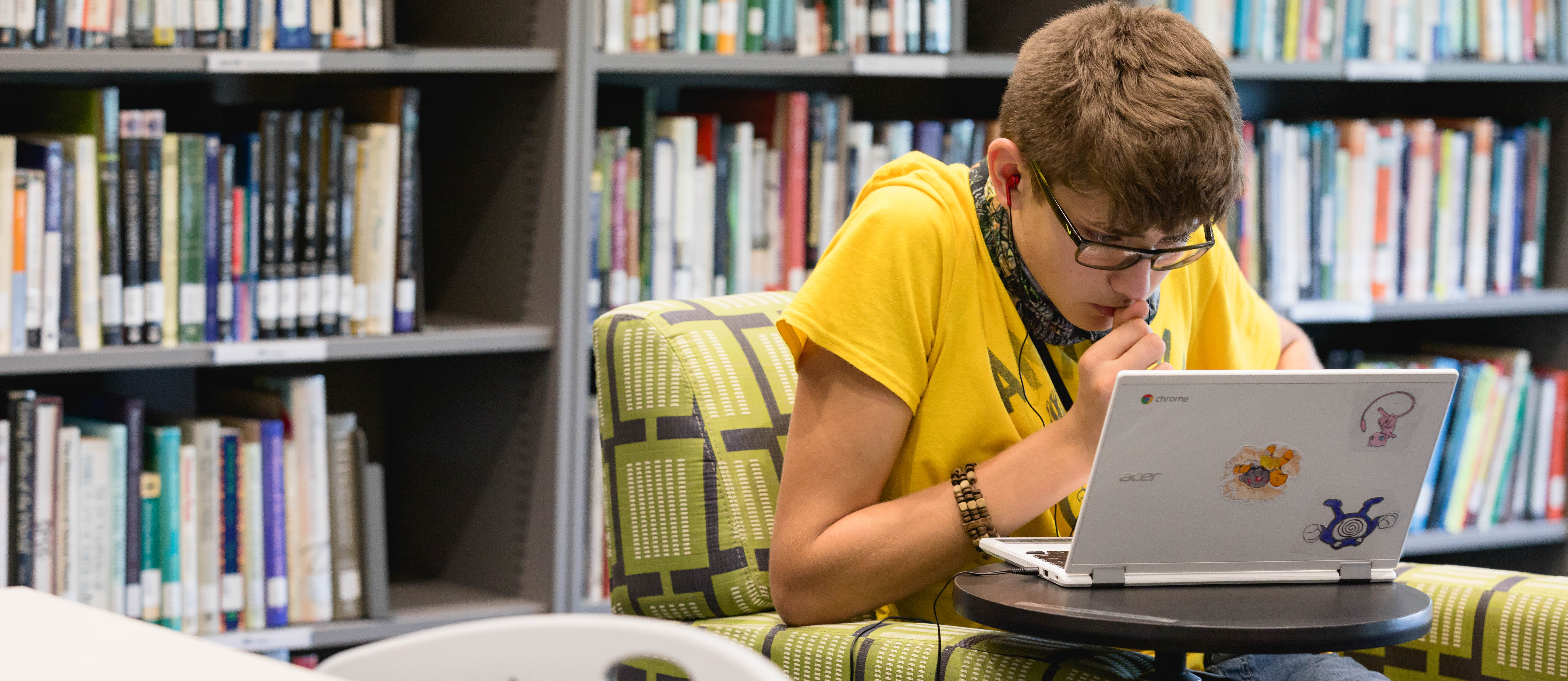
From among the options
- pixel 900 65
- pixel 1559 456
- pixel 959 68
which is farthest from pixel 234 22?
pixel 1559 456

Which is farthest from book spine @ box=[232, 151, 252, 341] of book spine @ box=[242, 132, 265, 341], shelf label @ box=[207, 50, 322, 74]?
shelf label @ box=[207, 50, 322, 74]

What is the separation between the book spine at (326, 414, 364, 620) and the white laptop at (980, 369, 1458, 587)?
1183 mm

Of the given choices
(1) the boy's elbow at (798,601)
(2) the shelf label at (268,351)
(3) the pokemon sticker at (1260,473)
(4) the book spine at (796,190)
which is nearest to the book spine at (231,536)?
(2) the shelf label at (268,351)

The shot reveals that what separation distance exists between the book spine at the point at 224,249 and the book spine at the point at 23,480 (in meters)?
0.24

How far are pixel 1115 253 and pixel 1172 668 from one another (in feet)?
1.05

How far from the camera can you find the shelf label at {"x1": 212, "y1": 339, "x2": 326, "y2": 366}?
1927 mm

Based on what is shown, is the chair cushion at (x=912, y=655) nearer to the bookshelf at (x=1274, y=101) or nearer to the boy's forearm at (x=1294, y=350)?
the boy's forearm at (x=1294, y=350)

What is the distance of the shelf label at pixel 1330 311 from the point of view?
2.53 meters

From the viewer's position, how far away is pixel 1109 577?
1.09 metres

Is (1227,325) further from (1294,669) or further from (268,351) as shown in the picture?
(268,351)

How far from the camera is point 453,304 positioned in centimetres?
227

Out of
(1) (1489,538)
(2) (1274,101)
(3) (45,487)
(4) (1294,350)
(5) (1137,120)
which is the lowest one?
(1) (1489,538)

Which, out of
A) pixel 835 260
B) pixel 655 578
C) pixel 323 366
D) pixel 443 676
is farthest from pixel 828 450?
pixel 323 366

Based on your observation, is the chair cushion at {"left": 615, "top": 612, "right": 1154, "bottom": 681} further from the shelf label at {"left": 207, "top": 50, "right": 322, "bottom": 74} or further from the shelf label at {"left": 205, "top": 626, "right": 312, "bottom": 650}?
the shelf label at {"left": 207, "top": 50, "right": 322, "bottom": 74}
